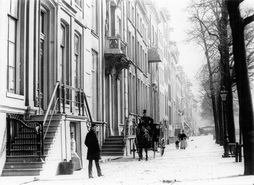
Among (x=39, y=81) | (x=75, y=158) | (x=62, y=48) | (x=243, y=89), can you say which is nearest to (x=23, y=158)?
(x=75, y=158)

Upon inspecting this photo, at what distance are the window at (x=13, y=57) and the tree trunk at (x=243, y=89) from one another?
258 inches

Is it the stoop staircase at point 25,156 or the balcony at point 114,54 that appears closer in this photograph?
the stoop staircase at point 25,156

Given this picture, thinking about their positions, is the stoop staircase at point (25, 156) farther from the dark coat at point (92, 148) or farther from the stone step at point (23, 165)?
the dark coat at point (92, 148)

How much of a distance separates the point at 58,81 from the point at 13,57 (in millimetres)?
2116

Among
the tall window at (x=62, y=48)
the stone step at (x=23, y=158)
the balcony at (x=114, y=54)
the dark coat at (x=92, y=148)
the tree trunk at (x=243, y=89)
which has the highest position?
the balcony at (x=114, y=54)

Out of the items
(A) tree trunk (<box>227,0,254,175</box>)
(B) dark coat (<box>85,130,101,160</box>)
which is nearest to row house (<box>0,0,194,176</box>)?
(B) dark coat (<box>85,130,101,160</box>)

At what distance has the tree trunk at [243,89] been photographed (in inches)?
494

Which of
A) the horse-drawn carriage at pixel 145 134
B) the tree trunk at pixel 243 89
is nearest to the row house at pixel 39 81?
the horse-drawn carriage at pixel 145 134

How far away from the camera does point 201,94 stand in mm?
67500

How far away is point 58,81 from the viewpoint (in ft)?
51.8

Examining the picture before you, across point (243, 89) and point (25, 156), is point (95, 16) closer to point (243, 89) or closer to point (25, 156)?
point (25, 156)

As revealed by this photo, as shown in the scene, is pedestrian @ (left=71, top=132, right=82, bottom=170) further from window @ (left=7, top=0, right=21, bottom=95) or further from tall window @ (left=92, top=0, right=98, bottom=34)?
tall window @ (left=92, top=0, right=98, bottom=34)

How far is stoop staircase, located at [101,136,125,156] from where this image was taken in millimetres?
25125

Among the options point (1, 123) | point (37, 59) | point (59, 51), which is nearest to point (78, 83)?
point (59, 51)
